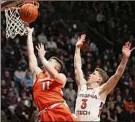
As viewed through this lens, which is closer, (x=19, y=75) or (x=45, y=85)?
(x=45, y=85)

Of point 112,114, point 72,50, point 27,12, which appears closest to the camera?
point 27,12

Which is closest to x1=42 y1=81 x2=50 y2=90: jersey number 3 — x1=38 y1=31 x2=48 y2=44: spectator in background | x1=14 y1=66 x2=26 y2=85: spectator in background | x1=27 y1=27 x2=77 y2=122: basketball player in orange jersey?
x1=27 y1=27 x2=77 y2=122: basketball player in orange jersey

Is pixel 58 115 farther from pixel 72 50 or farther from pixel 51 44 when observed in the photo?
pixel 72 50

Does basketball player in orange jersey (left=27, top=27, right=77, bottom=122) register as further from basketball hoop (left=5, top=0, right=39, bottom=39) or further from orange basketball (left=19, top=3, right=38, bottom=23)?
basketball hoop (left=5, top=0, right=39, bottom=39)

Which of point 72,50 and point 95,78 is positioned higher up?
point 72,50

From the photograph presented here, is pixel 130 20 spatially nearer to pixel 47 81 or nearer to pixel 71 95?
pixel 71 95

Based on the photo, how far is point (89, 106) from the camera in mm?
7477

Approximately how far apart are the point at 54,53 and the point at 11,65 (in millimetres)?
1691

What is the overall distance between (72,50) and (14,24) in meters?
7.57

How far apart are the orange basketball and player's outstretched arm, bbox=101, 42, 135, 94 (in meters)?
1.48

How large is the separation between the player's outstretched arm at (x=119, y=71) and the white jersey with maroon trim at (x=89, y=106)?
5.6 inches

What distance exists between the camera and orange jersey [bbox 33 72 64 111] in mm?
7230

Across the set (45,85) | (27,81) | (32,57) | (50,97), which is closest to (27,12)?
(32,57)

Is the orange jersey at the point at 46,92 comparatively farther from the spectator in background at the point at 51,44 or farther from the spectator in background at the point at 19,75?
the spectator in background at the point at 51,44
